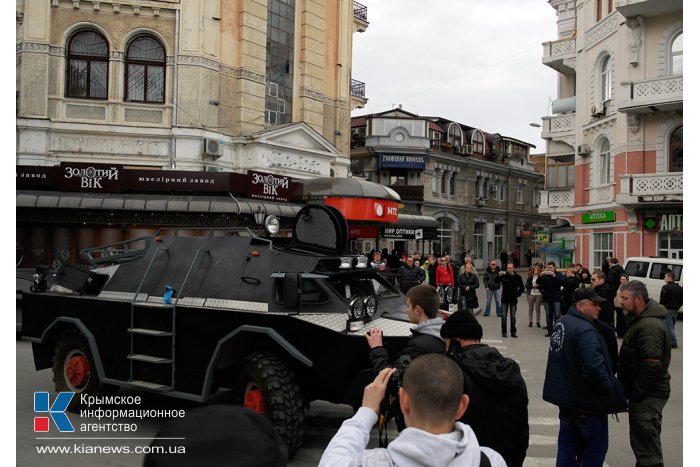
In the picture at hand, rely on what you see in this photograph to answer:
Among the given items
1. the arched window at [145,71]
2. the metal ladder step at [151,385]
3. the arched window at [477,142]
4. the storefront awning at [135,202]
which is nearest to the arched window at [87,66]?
the arched window at [145,71]

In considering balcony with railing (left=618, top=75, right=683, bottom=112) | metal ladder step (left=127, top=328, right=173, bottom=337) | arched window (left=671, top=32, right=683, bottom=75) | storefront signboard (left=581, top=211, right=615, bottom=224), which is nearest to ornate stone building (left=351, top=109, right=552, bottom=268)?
storefront signboard (left=581, top=211, right=615, bottom=224)

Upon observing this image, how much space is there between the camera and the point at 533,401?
888 cm

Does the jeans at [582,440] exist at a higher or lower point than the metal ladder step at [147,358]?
lower

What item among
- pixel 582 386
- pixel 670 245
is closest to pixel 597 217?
pixel 670 245

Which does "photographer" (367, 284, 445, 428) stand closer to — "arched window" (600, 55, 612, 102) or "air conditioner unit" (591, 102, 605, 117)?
"air conditioner unit" (591, 102, 605, 117)

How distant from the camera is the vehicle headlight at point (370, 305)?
21.1ft

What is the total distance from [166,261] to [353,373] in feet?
10.2

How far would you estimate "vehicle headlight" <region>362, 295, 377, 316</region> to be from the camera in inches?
254

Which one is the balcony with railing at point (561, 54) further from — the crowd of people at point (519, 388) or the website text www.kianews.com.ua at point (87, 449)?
the website text www.kianews.com.ua at point (87, 449)

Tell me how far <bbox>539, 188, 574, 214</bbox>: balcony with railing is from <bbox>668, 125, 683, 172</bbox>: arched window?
19.9ft

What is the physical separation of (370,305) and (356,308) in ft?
0.98

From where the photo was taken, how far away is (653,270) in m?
19.1

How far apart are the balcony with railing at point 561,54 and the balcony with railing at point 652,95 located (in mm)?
6999

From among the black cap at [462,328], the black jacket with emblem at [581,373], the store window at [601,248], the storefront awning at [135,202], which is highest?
the storefront awning at [135,202]
